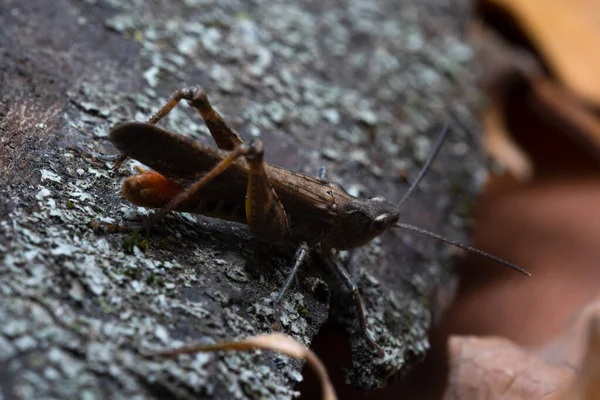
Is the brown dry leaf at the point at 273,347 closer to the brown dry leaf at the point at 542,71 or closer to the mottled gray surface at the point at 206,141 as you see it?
the mottled gray surface at the point at 206,141

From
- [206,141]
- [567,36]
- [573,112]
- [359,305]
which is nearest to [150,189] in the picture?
[206,141]

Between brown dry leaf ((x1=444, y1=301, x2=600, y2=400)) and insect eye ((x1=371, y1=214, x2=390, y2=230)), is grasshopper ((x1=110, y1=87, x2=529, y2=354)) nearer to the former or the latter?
insect eye ((x1=371, y1=214, x2=390, y2=230))

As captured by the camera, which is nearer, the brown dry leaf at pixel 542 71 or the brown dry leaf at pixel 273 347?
the brown dry leaf at pixel 273 347

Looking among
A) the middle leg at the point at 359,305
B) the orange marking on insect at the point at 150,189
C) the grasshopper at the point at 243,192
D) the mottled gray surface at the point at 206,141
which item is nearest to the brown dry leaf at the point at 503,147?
the mottled gray surface at the point at 206,141

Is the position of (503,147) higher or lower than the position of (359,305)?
higher

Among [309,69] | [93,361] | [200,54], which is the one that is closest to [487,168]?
[309,69]

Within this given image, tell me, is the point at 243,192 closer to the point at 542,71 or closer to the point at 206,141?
the point at 206,141
